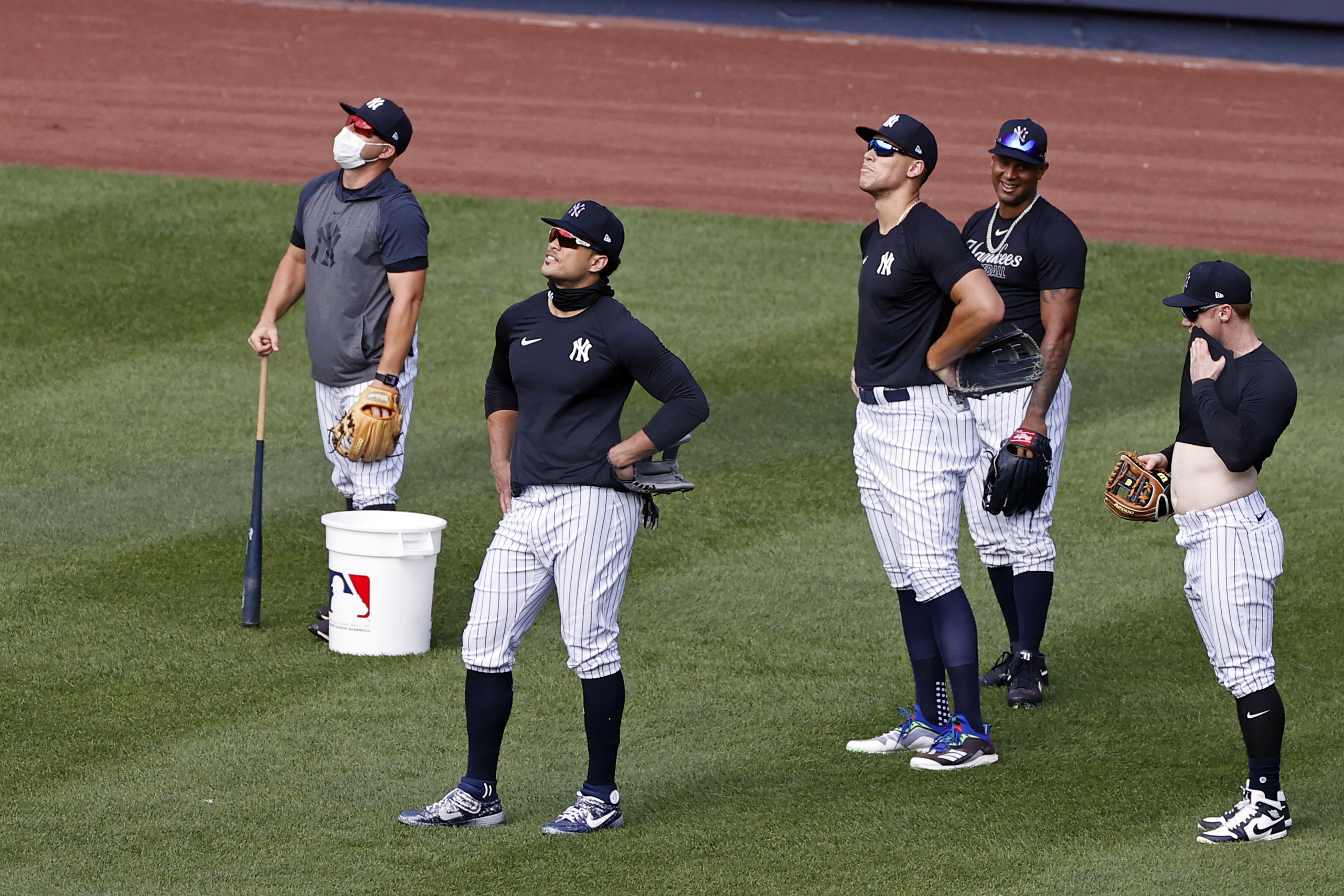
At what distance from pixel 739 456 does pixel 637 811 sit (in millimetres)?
4623

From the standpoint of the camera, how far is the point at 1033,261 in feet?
23.9

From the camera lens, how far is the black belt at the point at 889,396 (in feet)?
21.4

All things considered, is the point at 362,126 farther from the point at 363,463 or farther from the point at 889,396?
the point at 889,396

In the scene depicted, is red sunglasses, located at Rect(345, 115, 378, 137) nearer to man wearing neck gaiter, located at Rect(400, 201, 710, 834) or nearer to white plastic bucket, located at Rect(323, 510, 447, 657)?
white plastic bucket, located at Rect(323, 510, 447, 657)

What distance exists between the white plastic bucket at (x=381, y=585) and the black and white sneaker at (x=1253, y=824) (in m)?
3.32

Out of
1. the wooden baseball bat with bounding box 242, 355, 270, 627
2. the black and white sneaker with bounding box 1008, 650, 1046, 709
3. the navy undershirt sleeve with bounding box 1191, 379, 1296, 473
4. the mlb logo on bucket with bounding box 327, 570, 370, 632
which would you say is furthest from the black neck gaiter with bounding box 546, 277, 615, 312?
the black and white sneaker with bounding box 1008, 650, 1046, 709

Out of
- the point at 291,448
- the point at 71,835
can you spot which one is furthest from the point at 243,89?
the point at 71,835

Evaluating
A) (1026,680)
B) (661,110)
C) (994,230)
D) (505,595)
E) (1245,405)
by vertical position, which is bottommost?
(1026,680)

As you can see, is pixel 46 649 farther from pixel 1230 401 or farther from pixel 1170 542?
pixel 1170 542

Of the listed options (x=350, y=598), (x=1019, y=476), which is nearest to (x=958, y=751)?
(x=1019, y=476)

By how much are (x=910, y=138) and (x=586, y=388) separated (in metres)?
1.55

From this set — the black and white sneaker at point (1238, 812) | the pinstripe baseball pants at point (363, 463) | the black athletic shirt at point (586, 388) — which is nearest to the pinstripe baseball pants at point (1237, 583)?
the black and white sneaker at point (1238, 812)

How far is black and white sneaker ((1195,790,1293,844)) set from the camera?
5879mm

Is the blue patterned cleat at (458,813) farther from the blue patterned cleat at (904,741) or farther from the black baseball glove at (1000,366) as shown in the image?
the black baseball glove at (1000,366)
